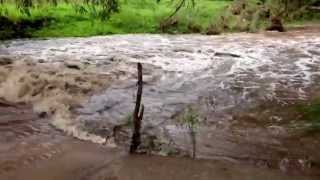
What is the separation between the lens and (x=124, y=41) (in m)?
15.9

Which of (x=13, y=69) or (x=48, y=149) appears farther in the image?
(x=13, y=69)

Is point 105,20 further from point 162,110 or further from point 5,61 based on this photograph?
point 162,110

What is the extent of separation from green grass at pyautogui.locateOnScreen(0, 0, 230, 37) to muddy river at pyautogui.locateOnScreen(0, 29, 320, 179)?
236 cm

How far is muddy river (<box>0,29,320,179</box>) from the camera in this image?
5.63 m

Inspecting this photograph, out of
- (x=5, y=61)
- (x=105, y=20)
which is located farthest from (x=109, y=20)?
(x=5, y=61)

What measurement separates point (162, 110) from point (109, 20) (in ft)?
34.5

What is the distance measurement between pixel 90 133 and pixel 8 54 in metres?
7.30

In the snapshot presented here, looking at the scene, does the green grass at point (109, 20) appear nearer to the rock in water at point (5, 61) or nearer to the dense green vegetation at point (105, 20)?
the dense green vegetation at point (105, 20)

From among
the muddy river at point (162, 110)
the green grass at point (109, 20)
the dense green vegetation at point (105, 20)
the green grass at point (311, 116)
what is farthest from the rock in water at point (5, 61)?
the green grass at point (311, 116)

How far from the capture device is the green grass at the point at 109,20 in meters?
17.2

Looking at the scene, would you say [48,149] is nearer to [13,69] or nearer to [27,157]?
[27,157]

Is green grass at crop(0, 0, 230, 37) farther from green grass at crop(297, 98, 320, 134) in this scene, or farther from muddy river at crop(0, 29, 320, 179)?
green grass at crop(297, 98, 320, 134)

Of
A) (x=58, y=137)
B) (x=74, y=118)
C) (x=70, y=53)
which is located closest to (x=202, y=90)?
(x=74, y=118)

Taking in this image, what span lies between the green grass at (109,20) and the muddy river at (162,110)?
236 centimetres
